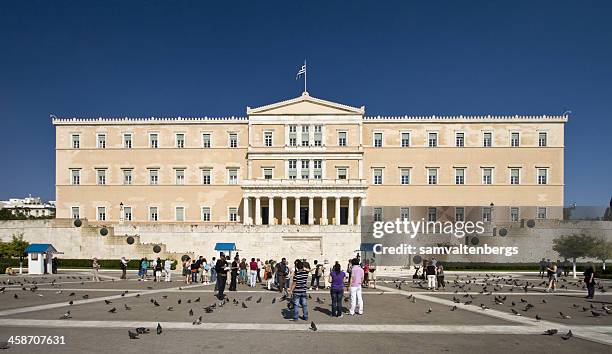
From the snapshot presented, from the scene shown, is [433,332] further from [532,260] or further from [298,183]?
[298,183]

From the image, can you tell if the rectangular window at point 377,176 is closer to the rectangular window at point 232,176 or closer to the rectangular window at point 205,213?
the rectangular window at point 232,176

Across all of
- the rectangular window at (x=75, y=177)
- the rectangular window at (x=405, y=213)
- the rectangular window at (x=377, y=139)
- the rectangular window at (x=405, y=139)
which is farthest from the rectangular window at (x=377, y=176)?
the rectangular window at (x=75, y=177)

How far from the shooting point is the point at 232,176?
2525 inches

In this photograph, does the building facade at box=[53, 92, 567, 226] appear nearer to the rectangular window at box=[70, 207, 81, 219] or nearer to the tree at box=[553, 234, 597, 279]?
the rectangular window at box=[70, 207, 81, 219]

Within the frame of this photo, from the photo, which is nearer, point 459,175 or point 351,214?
point 351,214

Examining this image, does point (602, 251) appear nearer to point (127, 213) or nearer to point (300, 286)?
point (300, 286)

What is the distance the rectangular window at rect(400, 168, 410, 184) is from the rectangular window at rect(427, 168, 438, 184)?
2502 millimetres

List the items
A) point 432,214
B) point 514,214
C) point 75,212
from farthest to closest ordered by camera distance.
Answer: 1. point 75,212
2. point 432,214
3. point 514,214

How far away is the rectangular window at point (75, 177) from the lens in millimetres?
65062

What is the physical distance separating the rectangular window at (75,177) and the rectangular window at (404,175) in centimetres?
4102

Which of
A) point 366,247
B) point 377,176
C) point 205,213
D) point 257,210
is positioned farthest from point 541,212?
point 205,213

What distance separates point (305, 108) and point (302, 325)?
50.8m

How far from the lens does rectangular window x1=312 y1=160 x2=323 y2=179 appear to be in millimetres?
62594

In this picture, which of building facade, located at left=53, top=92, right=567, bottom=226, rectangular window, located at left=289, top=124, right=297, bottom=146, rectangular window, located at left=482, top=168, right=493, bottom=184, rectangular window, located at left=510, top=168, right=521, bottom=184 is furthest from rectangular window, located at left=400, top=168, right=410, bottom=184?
rectangular window, located at left=289, top=124, right=297, bottom=146
